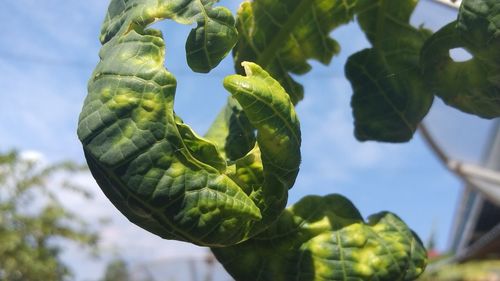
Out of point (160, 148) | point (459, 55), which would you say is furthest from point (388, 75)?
point (160, 148)

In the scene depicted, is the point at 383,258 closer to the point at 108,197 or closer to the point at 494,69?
the point at 494,69

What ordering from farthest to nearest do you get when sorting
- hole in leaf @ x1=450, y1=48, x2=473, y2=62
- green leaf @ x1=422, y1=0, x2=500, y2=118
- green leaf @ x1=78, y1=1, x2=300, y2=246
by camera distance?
hole in leaf @ x1=450, y1=48, x2=473, y2=62 → green leaf @ x1=422, y1=0, x2=500, y2=118 → green leaf @ x1=78, y1=1, x2=300, y2=246

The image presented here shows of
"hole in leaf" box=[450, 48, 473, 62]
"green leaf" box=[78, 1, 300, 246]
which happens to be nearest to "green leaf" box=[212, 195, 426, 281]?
"green leaf" box=[78, 1, 300, 246]

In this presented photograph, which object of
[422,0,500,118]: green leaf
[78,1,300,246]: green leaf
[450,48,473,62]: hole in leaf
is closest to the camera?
[78,1,300,246]: green leaf

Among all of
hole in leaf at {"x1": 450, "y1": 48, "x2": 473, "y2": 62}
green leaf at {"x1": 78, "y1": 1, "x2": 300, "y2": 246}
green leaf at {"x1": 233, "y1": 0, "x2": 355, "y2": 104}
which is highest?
green leaf at {"x1": 233, "y1": 0, "x2": 355, "y2": 104}

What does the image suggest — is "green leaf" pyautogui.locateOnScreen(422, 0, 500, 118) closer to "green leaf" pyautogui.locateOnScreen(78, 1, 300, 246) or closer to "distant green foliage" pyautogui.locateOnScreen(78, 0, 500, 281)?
"distant green foliage" pyautogui.locateOnScreen(78, 0, 500, 281)
